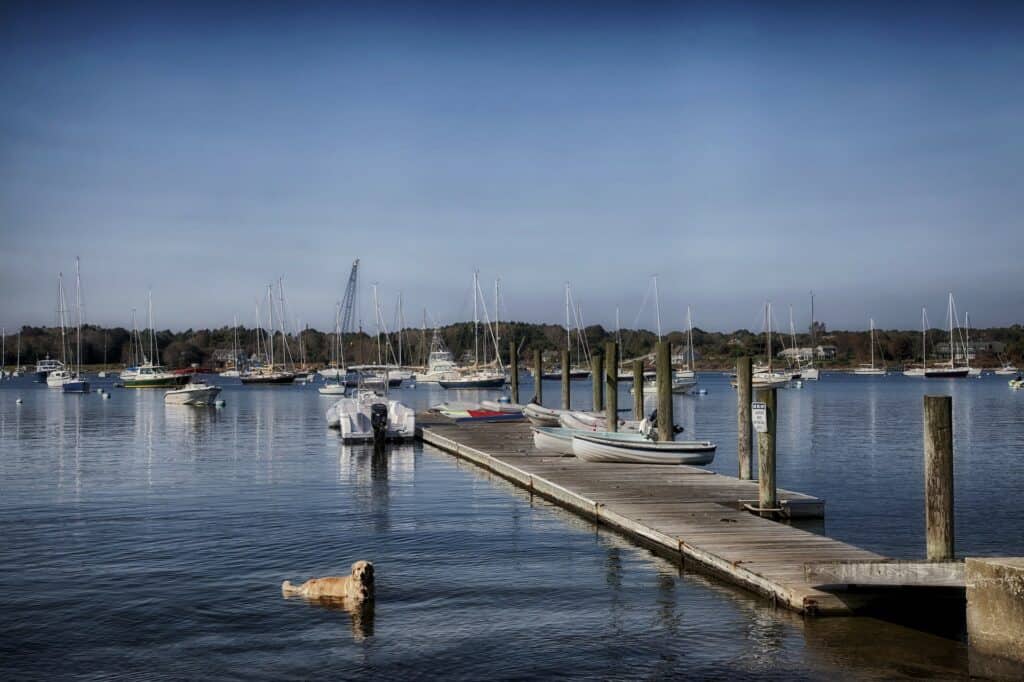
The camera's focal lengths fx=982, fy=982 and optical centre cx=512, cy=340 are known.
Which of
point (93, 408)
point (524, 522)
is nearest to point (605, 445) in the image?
point (524, 522)

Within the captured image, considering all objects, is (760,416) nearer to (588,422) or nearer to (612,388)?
(612,388)

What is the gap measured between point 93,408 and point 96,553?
63.8 metres

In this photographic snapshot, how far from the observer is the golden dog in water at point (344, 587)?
14.2 metres

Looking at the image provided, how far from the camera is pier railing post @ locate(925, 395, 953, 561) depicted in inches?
510

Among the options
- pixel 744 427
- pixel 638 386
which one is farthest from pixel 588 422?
pixel 744 427

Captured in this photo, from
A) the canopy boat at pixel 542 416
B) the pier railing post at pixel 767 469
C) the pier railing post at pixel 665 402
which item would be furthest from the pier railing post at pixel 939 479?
the canopy boat at pixel 542 416

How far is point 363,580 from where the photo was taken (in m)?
14.2

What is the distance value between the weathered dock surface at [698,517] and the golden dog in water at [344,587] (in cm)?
514

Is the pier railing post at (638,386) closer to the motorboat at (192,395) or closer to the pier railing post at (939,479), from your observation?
the pier railing post at (939,479)

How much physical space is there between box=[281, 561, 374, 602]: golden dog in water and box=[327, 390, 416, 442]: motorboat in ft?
81.2

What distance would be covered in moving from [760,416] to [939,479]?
6.54 m

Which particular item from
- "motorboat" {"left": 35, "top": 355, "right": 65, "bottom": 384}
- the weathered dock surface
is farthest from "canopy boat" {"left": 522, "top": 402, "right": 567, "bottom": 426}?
"motorboat" {"left": 35, "top": 355, "right": 65, "bottom": 384}

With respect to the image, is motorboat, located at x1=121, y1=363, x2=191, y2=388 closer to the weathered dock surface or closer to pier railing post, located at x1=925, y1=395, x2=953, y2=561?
the weathered dock surface

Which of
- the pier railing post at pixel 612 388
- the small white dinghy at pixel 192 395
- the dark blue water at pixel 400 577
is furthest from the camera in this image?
the small white dinghy at pixel 192 395
